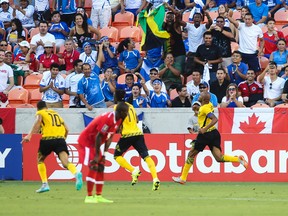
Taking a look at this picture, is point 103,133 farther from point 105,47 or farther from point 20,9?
point 20,9

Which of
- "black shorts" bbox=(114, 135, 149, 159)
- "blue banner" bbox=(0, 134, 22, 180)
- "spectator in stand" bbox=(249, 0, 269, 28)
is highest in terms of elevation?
"spectator in stand" bbox=(249, 0, 269, 28)

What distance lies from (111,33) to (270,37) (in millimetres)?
4768

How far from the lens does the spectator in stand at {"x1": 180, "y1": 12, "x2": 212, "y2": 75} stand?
81.9 ft

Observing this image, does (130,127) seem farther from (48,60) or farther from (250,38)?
(48,60)

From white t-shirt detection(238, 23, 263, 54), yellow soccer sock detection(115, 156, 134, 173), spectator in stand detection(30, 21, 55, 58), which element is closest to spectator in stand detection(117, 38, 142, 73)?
spectator in stand detection(30, 21, 55, 58)

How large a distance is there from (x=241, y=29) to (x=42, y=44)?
5.53 m

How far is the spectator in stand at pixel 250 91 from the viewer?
23500 mm

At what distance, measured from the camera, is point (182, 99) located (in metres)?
23.7

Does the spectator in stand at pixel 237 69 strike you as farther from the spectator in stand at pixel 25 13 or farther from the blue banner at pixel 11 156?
the spectator in stand at pixel 25 13

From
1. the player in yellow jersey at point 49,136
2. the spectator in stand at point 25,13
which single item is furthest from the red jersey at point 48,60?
the player in yellow jersey at point 49,136

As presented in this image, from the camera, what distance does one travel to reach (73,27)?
88.3ft

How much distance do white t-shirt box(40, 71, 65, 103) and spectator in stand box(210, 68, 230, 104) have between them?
12.6 feet

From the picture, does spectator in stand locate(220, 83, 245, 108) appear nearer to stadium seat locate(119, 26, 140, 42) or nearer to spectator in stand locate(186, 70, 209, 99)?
spectator in stand locate(186, 70, 209, 99)

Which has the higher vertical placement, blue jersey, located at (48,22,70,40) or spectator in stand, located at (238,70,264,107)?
blue jersey, located at (48,22,70,40)
